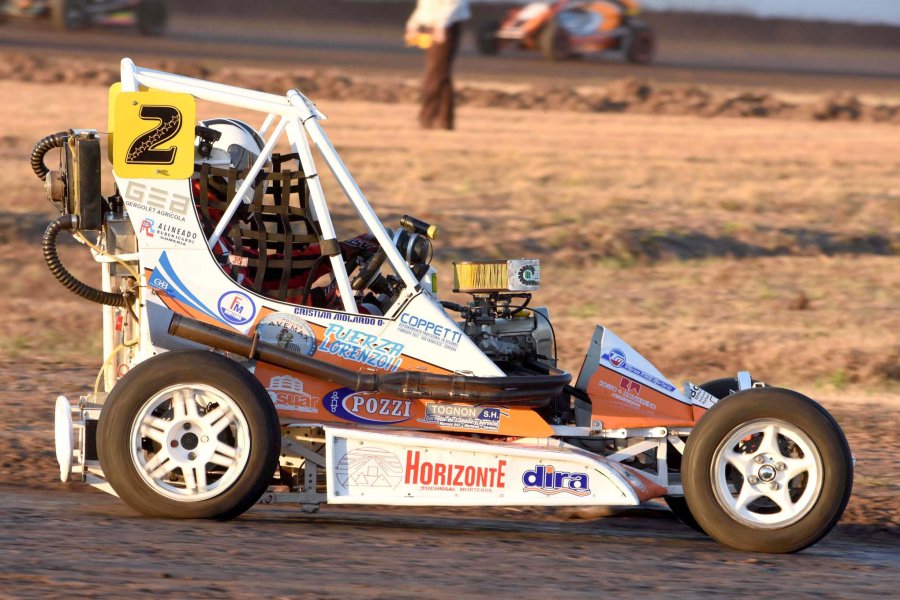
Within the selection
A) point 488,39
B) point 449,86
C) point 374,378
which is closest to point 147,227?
point 374,378

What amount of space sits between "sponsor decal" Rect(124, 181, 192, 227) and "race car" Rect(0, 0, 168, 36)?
102ft

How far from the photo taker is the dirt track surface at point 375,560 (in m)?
5.82

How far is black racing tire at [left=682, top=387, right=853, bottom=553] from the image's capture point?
22.1 feet

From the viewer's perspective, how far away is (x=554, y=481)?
685cm

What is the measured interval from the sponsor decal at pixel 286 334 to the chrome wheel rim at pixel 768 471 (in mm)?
2034

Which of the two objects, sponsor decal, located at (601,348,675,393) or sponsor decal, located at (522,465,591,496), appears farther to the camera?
sponsor decal, located at (601,348,675,393)

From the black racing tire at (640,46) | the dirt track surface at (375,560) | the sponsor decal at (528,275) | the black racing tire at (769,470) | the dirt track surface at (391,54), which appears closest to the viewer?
the dirt track surface at (375,560)

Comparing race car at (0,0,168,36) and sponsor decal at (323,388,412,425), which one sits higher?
race car at (0,0,168,36)

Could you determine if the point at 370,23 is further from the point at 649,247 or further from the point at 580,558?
the point at 580,558

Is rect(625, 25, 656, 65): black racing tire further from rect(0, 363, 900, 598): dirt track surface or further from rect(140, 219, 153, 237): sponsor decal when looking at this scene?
rect(140, 219, 153, 237): sponsor decal

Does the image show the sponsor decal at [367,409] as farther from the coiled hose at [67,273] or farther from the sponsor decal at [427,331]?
the coiled hose at [67,273]

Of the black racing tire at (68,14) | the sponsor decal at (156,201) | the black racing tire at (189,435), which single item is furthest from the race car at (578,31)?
the black racing tire at (189,435)

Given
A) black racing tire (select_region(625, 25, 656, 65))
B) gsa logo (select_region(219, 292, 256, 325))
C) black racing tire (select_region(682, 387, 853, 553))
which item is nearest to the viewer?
black racing tire (select_region(682, 387, 853, 553))

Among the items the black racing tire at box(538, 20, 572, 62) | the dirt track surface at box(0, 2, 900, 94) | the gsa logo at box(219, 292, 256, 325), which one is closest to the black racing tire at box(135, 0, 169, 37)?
the dirt track surface at box(0, 2, 900, 94)
